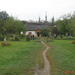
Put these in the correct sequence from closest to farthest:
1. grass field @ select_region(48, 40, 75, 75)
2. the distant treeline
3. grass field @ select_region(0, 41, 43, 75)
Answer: grass field @ select_region(0, 41, 43, 75) < grass field @ select_region(48, 40, 75, 75) < the distant treeline

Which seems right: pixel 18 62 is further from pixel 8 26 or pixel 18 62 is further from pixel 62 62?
pixel 8 26

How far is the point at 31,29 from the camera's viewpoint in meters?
100

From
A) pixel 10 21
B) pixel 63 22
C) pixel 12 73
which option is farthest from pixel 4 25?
pixel 12 73

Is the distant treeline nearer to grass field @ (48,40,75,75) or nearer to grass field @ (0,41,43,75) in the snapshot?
grass field @ (48,40,75,75)

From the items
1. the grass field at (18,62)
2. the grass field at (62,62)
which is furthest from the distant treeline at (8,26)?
the grass field at (18,62)

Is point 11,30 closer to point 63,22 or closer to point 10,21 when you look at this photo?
point 10,21

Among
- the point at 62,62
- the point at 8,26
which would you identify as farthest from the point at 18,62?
the point at 8,26

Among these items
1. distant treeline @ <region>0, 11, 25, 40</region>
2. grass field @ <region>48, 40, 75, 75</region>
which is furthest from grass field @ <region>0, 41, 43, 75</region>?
distant treeline @ <region>0, 11, 25, 40</region>

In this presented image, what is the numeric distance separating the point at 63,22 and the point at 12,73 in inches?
2587

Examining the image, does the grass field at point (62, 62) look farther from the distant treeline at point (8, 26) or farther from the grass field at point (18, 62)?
the distant treeline at point (8, 26)

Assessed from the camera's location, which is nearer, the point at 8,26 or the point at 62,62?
the point at 62,62

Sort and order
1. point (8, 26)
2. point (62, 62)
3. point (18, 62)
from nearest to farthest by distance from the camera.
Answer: point (18, 62), point (62, 62), point (8, 26)

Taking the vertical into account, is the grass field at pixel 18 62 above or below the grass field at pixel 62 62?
above

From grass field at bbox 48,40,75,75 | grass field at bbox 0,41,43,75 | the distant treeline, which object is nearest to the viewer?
grass field at bbox 0,41,43,75
